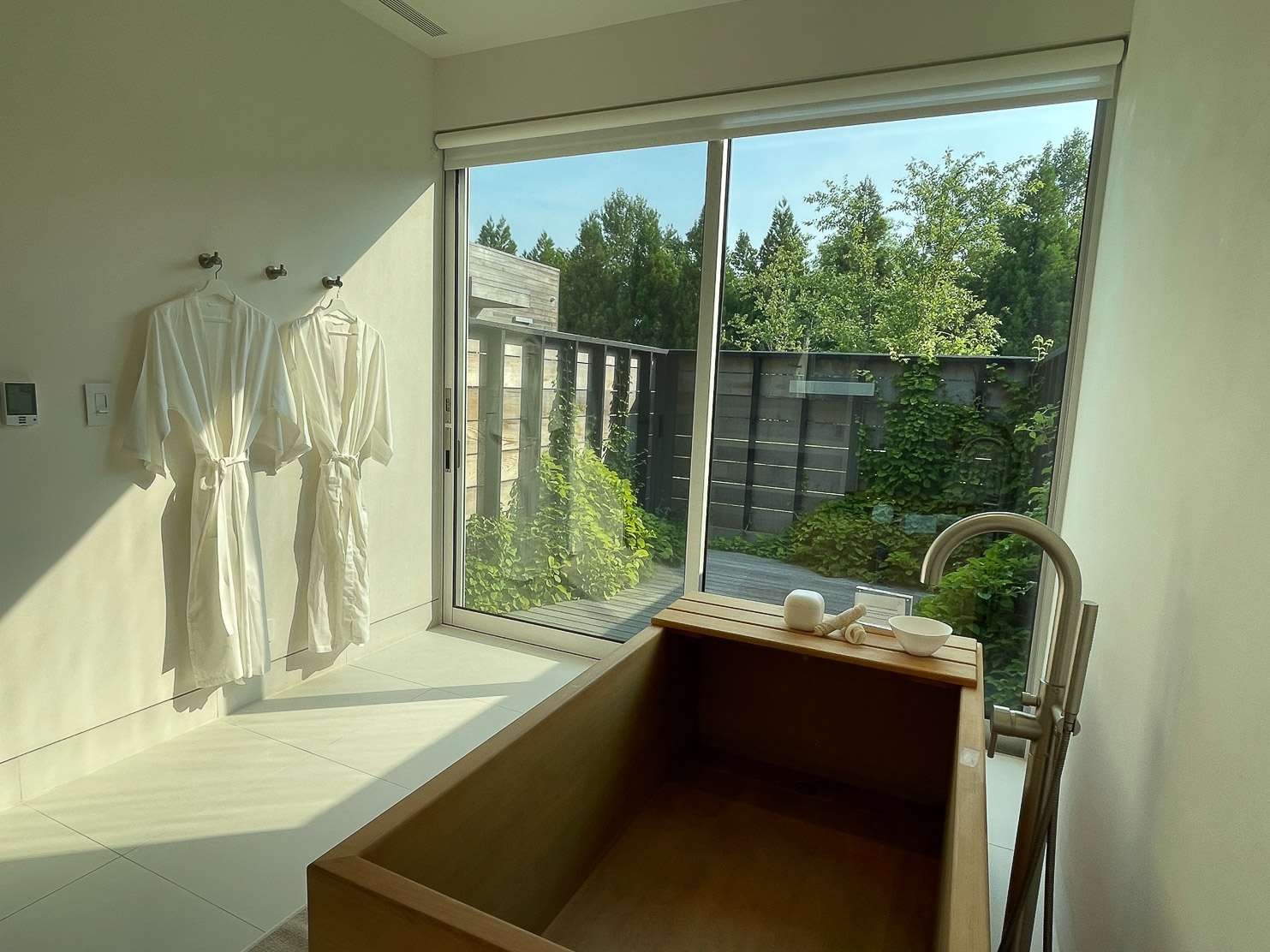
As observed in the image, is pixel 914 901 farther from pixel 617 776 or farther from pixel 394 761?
pixel 394 761

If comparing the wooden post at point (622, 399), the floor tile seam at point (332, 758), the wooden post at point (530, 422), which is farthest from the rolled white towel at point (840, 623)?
the wooden post at point (530, 422)

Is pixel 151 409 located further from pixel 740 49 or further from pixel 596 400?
pixel 740 49

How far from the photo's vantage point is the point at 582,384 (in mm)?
3416

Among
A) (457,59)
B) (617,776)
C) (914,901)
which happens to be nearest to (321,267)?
(457,59)

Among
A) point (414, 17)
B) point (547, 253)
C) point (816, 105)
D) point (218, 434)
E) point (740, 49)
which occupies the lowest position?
point (218, 434)

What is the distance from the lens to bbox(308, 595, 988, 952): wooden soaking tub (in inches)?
33.8

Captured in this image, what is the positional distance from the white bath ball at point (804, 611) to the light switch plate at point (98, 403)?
7.10 feet

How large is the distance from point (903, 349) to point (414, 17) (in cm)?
241

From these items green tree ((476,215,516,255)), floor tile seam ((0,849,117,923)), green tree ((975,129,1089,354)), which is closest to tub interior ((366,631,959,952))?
floor tile seam ((0,849,117,923))

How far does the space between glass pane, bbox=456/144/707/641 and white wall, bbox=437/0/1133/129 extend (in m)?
0.27

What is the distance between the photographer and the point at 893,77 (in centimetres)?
255

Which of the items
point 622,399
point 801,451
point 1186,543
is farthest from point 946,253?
point 1186,543

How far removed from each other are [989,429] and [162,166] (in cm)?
297

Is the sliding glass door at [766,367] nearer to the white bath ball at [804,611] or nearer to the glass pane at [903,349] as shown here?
the glass pane at [903,349]
